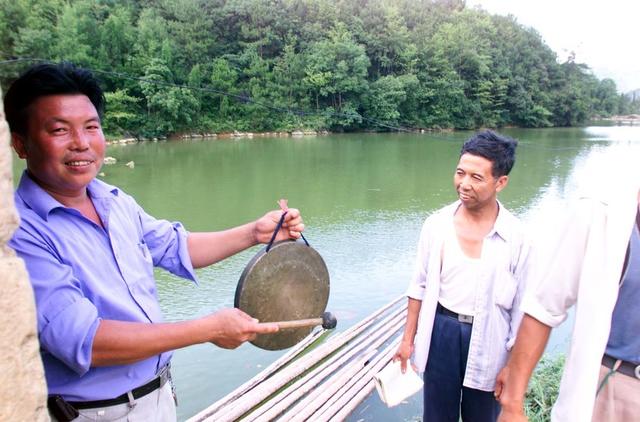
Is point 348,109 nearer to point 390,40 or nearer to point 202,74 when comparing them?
point 390,40

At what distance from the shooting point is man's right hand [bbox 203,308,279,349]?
1288 millimetres

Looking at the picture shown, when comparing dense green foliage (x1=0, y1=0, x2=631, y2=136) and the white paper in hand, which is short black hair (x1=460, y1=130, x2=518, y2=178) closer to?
the white paper in hand

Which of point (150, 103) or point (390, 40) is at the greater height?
point (390, 40)

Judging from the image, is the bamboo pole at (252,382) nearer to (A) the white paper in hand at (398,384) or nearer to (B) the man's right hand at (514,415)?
(A) the white paper in hand at (398,384)

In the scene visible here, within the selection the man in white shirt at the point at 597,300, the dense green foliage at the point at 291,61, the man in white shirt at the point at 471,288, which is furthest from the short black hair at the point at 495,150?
the dense green foliage at the point at 291,61

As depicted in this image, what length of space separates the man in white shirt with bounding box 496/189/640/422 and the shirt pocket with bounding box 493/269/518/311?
2.24 ft

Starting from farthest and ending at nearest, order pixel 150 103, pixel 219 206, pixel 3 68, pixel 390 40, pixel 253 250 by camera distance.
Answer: pixel 390 40 < pixel 150 103 < pixel 3 68 < pixel 219 206 < pixel 253 250

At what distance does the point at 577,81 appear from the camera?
173 feet

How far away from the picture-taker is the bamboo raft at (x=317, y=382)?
306cm

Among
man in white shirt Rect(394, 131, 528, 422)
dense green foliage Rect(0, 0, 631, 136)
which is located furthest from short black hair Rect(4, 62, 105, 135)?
dense green foliage Rect(0, 0, 631, 136)

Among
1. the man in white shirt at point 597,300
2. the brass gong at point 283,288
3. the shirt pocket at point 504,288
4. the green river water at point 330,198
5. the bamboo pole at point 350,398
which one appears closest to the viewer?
the man in white shirt at point 597,300

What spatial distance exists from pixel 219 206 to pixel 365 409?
848 centimetres

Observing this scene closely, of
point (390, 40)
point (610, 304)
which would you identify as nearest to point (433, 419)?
point (610, 304)

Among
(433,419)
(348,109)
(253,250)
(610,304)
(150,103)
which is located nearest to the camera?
(610,304)
